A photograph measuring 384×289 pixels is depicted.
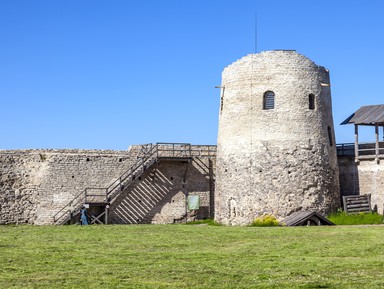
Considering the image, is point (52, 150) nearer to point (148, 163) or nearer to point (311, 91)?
point (148, 163)

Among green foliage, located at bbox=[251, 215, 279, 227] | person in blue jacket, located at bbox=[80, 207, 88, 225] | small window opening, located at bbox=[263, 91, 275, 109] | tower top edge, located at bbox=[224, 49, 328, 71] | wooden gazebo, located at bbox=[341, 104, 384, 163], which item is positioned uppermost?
tower top edge, located at bbox=[224, 49, 328, 71]

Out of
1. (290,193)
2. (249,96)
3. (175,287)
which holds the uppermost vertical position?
(249,96)

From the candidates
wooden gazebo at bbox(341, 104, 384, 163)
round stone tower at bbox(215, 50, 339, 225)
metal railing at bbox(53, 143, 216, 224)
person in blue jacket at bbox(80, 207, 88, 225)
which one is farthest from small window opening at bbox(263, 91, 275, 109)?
person in blue jacket at bbox(80, 207, 88, 225)

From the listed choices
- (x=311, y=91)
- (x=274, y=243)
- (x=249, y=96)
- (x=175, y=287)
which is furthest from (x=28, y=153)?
(x=175, y=287)

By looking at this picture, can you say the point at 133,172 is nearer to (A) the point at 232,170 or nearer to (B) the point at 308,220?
(A) the point at 232,170

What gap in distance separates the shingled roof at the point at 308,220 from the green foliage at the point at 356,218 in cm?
139

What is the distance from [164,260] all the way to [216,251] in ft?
8.05

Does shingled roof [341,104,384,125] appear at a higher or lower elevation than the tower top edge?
lower

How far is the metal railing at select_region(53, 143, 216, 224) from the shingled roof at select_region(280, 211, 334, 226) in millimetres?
7927

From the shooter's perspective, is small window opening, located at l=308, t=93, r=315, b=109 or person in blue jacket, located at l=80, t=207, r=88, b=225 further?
person in blue jacket, located at l=80, t=207, r=88, b=225

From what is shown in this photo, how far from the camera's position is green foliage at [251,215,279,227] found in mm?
29406

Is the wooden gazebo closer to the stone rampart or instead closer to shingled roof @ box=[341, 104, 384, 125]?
shingled roof @ box=[341, 104, 384, 125]

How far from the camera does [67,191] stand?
109 feet

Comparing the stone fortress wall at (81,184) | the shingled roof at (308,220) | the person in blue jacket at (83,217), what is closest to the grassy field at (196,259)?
the shingled roof at (308,220)
